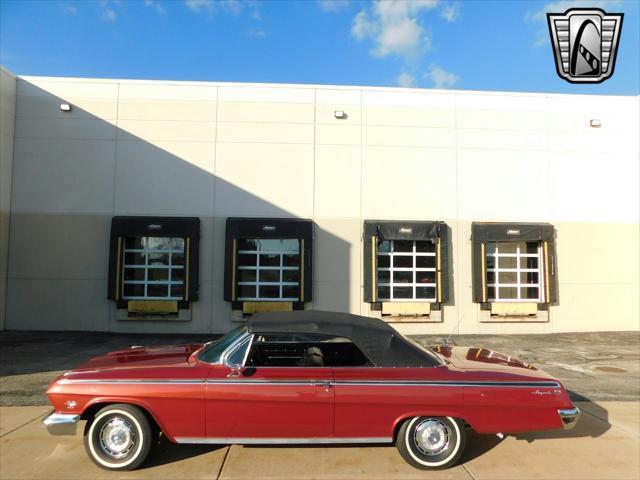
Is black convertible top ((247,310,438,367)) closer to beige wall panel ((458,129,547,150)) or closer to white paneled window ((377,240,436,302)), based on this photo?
white paneled window ((377,240,436,302))

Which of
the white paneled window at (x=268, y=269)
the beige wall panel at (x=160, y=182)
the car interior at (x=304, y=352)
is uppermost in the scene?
the beige wall panel at (x=160, y=182)

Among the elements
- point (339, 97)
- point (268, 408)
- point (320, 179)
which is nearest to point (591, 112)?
point (339, 97)

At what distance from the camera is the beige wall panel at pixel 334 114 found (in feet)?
40.1

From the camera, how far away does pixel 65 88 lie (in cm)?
1192

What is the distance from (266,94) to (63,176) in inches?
226

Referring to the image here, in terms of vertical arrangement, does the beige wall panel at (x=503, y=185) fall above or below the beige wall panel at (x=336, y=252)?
above

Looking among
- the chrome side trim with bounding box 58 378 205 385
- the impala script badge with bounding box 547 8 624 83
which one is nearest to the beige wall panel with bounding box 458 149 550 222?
the impala script badge with bounding box 547 8 624 83

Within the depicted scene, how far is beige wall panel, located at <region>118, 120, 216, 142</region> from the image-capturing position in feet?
39.0

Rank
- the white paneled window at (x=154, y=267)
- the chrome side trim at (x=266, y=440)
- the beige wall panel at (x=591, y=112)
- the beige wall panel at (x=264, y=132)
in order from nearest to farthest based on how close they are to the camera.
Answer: the chrome side trim at (x=266, y=440)
the white paneled window at (x=154, y=267)
the beige wall panel at (x=264, y=132)
the beige wall panel at (x=591, y=112)

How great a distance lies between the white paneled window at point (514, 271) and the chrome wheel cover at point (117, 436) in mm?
10614

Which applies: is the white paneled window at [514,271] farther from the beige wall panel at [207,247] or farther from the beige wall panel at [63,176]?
the beige wall panel at [63,176]

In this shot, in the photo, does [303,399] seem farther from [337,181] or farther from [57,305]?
[57,305]

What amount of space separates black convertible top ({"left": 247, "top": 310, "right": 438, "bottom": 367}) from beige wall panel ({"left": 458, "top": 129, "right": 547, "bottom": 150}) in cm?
948

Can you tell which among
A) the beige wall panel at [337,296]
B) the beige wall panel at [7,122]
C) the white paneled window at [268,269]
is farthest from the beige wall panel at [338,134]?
the beige wall panel at [7,122]
